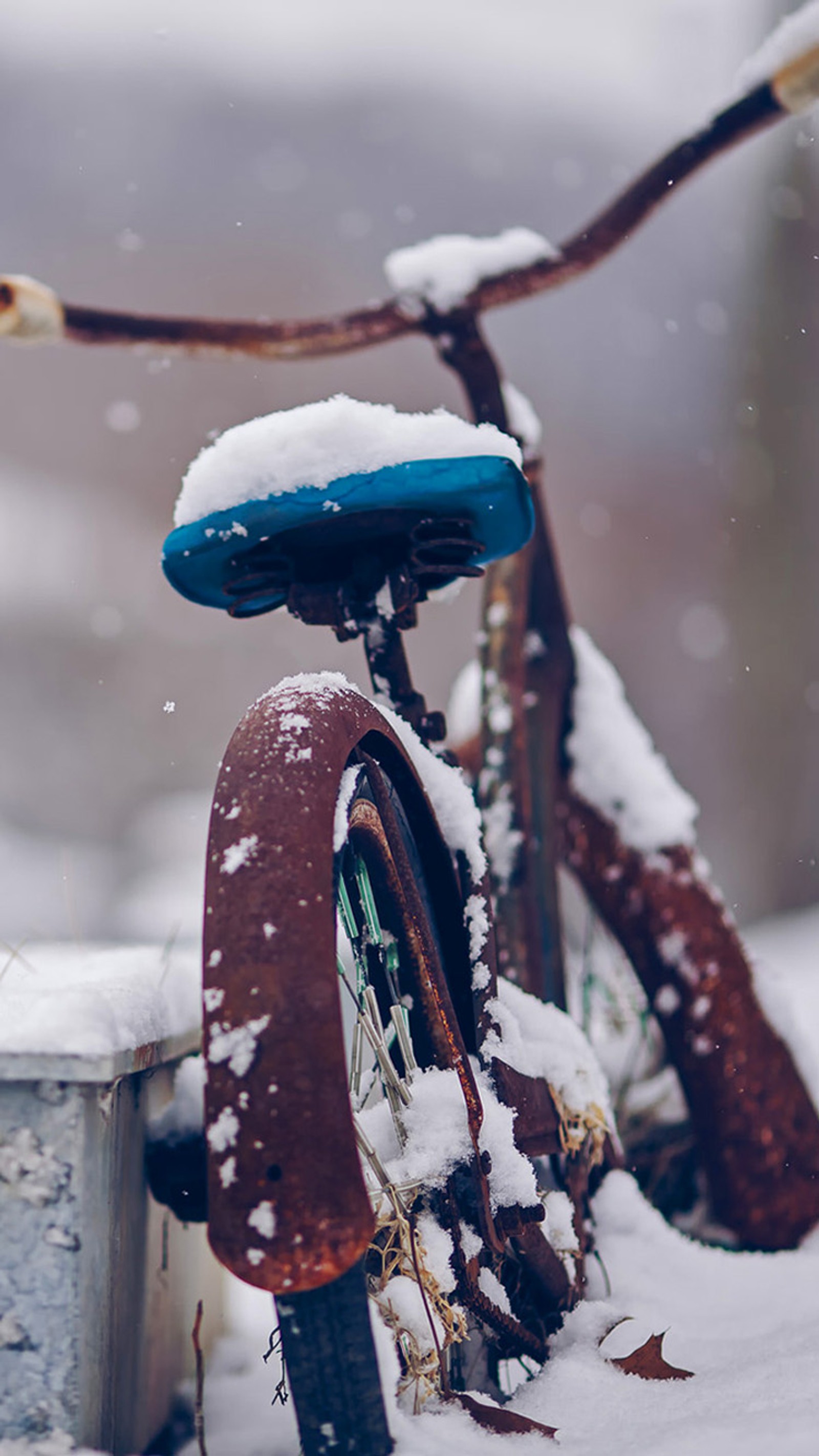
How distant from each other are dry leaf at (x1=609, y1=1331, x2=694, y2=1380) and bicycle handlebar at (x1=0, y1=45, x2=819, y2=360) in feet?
4.67

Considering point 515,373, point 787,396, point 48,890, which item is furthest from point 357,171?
point 48,890

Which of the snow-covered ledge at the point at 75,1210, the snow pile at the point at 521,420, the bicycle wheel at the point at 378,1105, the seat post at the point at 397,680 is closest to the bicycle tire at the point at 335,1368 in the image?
the bicycle wheel at the point at 378,1105

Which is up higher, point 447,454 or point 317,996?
point 447,454

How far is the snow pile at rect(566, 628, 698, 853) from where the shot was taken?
5.66 ft

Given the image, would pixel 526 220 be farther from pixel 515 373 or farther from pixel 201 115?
pixel 201 115

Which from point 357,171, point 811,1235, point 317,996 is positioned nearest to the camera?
point 317,996

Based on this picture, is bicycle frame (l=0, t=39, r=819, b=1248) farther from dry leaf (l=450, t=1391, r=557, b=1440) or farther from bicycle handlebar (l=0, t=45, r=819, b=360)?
dry leaf (l=450, t=1391, r=557, b=1440)

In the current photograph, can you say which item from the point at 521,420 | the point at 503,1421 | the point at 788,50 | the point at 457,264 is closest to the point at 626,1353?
the point at 503,1421

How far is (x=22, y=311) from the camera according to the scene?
4.10ft

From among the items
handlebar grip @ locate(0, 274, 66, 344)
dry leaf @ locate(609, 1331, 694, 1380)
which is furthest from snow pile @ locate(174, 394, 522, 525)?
dry leaf @ locate(609, 1331, 694, 1380)

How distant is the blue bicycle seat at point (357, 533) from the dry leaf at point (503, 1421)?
0.82 metres

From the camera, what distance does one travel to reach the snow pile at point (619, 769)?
173cm

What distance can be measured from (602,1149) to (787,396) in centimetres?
499

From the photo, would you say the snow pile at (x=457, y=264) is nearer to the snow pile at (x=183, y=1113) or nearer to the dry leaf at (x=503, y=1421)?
the snow pile at (x=183, y=1113)
